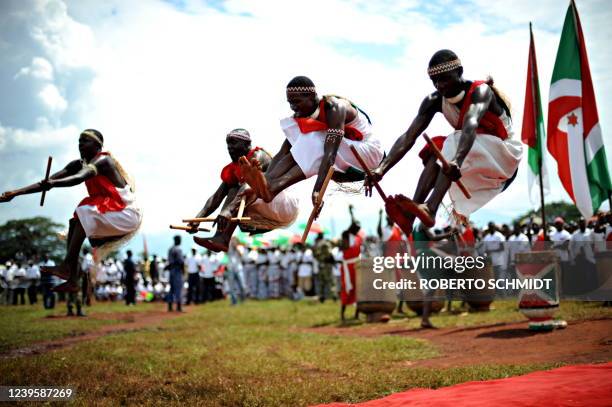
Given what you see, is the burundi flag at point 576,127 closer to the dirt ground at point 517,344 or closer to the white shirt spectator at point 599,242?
the dirt ground at point 517,344

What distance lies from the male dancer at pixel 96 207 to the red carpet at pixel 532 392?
395 centimetres

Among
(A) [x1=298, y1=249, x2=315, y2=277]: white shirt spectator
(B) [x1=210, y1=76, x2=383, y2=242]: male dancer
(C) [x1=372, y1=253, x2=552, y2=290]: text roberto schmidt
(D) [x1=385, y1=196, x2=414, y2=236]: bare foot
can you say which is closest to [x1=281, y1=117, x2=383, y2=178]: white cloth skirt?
(B) [x1=210, y1=76, x2=383, y2=242]: male dancer

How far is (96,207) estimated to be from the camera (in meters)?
8.80

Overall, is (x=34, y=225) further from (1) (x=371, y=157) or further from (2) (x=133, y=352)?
(1) (x=371, y=157)

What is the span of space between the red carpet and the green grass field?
1.17 m

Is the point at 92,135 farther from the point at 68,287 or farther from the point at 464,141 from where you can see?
the point at 464,141

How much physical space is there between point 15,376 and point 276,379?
3606 millimetres

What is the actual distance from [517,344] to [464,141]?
600cm

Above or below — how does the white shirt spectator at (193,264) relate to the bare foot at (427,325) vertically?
above

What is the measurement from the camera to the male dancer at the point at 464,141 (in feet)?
21.1

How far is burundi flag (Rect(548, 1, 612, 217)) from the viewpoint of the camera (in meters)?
11.5

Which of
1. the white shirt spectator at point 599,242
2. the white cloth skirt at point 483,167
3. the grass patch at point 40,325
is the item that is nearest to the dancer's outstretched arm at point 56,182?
the white cloth skirt at point 483,167

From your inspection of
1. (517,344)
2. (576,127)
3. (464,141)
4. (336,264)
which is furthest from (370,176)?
(336,264)

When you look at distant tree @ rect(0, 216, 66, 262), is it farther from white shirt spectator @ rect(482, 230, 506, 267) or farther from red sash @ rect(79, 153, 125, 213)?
red sash @ rect(79, 153, 125, 213)
